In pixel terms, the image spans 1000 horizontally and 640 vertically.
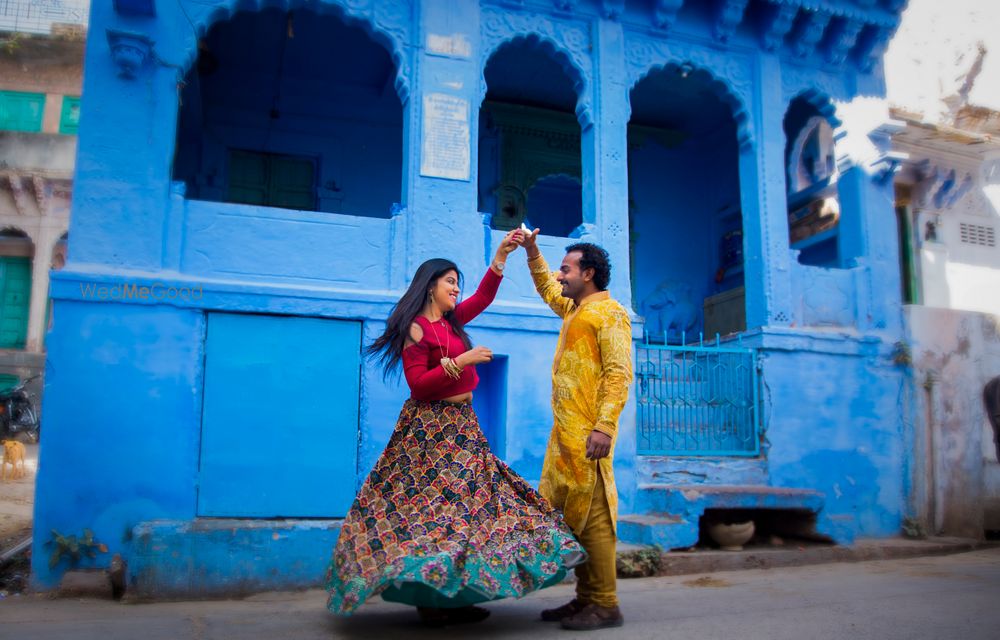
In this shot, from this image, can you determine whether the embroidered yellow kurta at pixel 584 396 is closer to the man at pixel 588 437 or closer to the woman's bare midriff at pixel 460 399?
the man at pixel 588 437

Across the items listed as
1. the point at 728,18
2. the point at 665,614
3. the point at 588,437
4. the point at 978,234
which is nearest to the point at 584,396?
the point at 588,437

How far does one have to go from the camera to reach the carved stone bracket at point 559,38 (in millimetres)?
7410

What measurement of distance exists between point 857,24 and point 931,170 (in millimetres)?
2680

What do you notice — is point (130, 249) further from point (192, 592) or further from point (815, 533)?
point (815, 533)

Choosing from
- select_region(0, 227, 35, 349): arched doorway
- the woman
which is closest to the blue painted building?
the woman

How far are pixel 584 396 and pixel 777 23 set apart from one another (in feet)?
21.1

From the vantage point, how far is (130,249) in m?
5.93

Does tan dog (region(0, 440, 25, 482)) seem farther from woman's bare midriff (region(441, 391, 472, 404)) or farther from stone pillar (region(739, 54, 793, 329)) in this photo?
stone pillar (region(739, 54, 793, 329))

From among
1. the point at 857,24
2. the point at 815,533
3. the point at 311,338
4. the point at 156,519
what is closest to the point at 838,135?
the point at 857,24

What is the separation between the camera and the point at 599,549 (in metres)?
3.58

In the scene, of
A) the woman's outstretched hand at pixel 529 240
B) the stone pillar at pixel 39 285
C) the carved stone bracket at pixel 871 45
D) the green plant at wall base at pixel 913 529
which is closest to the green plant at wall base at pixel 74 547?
the woman's outstretched hand at pixel 529 240

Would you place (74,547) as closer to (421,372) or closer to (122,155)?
(122,155)

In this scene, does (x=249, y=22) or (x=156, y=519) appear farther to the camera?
(x=249, y=22)

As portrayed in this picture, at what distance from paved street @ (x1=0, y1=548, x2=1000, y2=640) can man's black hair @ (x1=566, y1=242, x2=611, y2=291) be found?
169 cm
